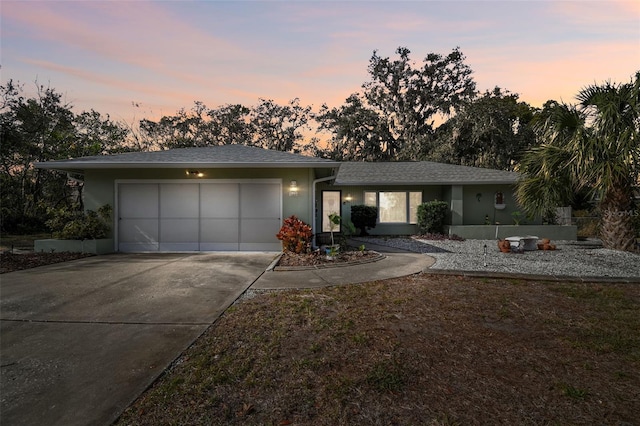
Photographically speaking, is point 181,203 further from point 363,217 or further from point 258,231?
point 363,217

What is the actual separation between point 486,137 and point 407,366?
24.8 m

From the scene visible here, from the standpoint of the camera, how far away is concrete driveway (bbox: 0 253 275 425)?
216cm

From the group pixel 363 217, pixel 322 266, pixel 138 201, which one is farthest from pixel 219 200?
pixel 363 217

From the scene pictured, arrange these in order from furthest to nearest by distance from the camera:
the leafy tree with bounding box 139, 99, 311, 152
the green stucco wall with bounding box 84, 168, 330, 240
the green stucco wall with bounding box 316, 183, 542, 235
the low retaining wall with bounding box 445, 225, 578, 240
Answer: the leafy tree with bounding box 139, 99, 311, 152, the green stucco wall with bounding box 316, 183, 542, 235, the low retaining wall with bounding box 445, 225, 578, 240, the green stucco wall with bounding box 84, 168, 330, 240

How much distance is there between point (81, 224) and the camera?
8766 mm

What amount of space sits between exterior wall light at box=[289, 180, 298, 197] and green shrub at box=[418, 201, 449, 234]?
649 cm

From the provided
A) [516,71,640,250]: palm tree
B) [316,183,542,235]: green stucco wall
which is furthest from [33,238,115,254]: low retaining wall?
[516,71,640,250]: palm tree

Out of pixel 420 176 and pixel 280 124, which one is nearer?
pixel 420 176

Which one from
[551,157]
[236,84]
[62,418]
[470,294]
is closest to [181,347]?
[62,418]

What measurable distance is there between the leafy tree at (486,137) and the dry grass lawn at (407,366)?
20735 mm

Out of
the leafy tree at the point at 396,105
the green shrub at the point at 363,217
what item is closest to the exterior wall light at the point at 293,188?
the green shrub at the point at 363,217

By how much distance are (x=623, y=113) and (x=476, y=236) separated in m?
5.84

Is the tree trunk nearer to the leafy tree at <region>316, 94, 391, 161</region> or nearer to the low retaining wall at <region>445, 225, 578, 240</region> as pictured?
the low retaining wall at <region>445, 225, 578, 240</region>

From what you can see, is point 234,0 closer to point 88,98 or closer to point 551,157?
point 551,157
